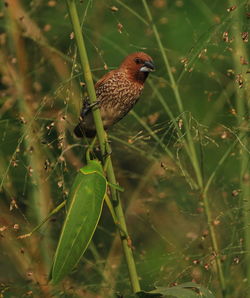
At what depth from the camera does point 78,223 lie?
2.02 m

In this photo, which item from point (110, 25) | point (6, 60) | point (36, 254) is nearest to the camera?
point (36, 254)

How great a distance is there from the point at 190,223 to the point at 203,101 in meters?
1.43

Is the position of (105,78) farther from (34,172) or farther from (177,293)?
(177,293)

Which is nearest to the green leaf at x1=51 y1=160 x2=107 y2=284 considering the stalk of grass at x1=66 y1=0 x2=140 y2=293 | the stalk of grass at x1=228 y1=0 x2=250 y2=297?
the stalk of grass at x1=66 y1=0 x2=140 y2=293

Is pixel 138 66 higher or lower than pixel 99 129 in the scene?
lower

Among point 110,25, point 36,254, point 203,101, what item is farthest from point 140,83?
point 36,254

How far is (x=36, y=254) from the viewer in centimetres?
354

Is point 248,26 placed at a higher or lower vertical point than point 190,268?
higher

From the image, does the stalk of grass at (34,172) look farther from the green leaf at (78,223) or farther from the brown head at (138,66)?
the green leaf at (78,223)

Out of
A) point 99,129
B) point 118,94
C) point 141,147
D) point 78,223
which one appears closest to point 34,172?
point 141,147

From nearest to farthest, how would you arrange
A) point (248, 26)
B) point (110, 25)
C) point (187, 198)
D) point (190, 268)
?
point (248, 26)
point (190, 268)
point (187, 198)
point (110, 25)

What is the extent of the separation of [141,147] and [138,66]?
0.73 meters

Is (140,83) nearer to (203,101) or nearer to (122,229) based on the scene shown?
(203,101)

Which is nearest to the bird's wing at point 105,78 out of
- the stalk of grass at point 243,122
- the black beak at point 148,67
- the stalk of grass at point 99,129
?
the black beak at point 148,67
